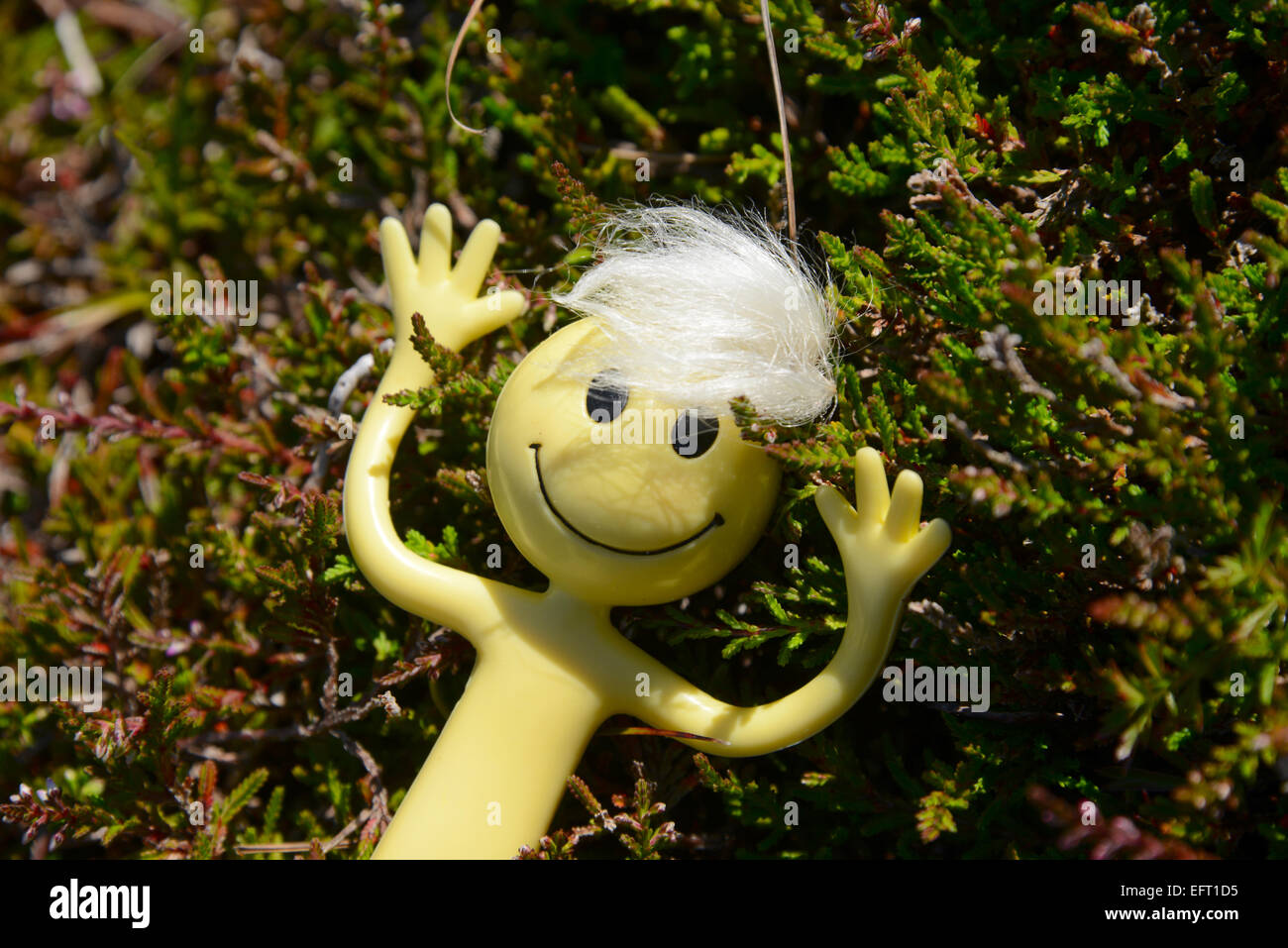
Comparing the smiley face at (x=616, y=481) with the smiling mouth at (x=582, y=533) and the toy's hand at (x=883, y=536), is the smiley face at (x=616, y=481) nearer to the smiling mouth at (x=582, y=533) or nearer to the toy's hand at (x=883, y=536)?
the smiling mouth at (x=582, y=533)

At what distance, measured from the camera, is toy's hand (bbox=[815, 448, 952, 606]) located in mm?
2166

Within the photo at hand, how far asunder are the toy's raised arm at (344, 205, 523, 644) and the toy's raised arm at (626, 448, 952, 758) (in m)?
0.71

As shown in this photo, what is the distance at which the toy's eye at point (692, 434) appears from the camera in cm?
220

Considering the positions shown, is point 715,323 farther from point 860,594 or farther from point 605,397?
point 860,594

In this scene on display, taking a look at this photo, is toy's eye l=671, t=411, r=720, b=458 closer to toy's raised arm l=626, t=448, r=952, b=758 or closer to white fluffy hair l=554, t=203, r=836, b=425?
white fluffy hair l=554, t=203, r=836, b=425

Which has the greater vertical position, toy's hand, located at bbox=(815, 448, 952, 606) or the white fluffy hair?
the white fluffy hair

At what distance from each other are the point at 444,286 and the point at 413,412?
38 centimetres

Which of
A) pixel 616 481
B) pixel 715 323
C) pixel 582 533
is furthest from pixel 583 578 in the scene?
pixel 715 323

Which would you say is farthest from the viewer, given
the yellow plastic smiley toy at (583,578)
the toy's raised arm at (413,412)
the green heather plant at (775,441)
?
the toy's raised arm at (413,412)

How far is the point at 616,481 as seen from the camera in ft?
7.12

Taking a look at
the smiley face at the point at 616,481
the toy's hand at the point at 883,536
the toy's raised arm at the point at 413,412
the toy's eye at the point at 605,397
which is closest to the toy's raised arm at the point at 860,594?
the toy's hand at the point at 883,536

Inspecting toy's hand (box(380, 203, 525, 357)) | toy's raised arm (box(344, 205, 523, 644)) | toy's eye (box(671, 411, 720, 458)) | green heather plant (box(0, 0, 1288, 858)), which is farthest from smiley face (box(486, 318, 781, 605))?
toy's hand (box(380, 203, 525, 357))

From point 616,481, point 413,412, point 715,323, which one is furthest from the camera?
point 413,412

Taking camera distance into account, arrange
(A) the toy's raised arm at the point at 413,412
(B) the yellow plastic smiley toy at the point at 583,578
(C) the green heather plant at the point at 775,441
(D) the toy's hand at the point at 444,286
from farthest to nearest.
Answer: (D) the toy's hand at the point at 444,286, (A) the toy's raised arm at the point at 413,412, (B) the yellow plastic smiley toy at the point at 583,578, (C) the green heather plant at the point at 775,441
